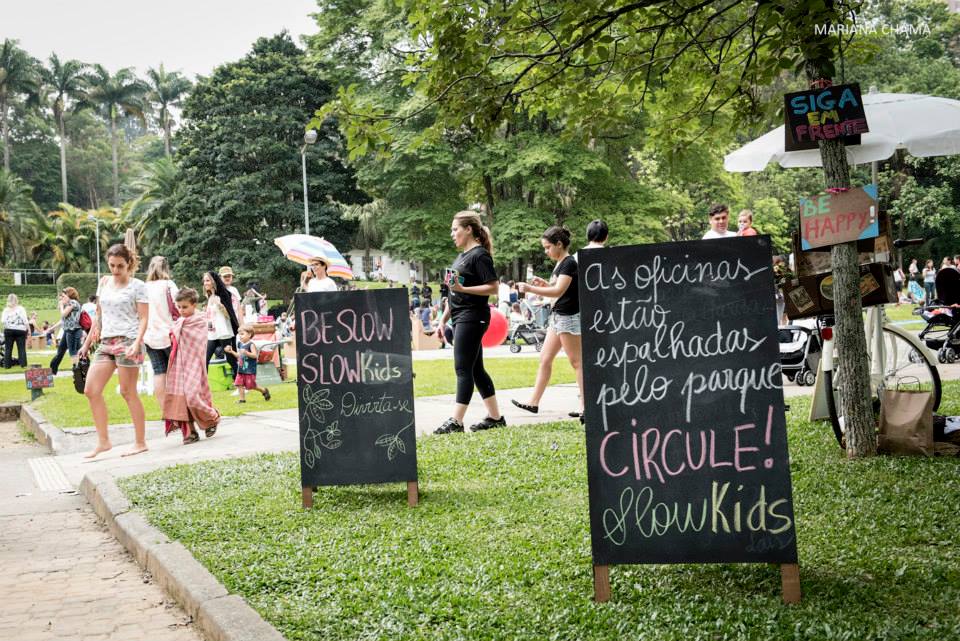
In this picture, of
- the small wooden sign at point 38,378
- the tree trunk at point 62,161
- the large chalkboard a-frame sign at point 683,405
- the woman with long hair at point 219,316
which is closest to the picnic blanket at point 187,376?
the woman with long hair at point 219,316

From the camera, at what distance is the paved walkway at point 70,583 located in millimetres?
4137

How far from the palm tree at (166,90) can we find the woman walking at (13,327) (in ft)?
227

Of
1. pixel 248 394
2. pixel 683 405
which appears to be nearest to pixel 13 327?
pixel 248 394

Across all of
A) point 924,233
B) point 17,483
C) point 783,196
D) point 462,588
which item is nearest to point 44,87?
point 783,196

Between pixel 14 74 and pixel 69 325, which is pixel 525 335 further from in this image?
pixel 14 74

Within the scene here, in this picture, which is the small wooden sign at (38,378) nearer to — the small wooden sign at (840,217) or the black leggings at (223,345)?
the black leggings at (223,345)

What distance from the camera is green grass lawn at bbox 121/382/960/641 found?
3.35 metres

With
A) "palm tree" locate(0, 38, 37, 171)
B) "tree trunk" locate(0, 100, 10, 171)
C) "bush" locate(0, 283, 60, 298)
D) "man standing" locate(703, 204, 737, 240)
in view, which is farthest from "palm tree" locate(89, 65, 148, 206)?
"man standing" locate(703, 204, 737, 240)

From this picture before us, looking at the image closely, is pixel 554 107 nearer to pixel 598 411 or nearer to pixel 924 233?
pixel 598 411

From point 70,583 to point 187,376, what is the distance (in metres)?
4.25

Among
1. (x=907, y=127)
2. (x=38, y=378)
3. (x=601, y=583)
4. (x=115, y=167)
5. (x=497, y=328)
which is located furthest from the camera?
(x=115, y=167)

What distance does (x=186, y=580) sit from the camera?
4.28 m

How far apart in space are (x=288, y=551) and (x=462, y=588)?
1169 millimetres

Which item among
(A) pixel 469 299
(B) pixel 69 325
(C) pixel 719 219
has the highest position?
(C) pixel 719 219
